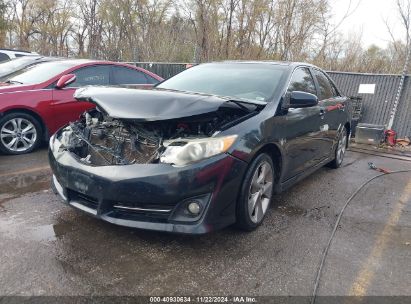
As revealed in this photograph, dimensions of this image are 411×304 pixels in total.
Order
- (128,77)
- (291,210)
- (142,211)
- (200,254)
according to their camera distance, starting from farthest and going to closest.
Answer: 1. (128,77)
2. (291,210)
3. (200,254)
4. (142,211)

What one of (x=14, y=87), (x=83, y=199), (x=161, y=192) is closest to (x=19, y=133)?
(x=14, y=87)

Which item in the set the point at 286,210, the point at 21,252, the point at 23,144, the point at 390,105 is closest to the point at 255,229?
the point at 286,210

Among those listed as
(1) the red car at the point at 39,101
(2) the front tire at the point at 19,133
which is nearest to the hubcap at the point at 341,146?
(1) the red car at the point at 39,101

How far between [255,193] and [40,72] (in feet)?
14.5

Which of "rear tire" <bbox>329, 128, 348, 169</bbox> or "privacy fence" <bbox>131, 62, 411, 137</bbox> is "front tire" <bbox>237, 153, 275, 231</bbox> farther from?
"privacy fence" <bbox>131, 62, 411, 137</bbox>

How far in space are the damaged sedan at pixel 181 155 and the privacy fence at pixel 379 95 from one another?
6.13m

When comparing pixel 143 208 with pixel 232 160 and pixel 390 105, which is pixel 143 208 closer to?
pixel 232 160

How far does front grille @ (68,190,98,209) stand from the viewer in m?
2.69

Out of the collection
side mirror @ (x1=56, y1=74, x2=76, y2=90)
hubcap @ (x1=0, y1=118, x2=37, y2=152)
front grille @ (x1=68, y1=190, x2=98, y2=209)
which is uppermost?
side mirror @ (x1=56, y1=74, x2=76, y2=90)

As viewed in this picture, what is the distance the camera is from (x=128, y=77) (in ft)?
20.9

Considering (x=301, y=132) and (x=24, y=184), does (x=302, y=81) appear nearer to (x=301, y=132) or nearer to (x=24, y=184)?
(x=301, y=132)

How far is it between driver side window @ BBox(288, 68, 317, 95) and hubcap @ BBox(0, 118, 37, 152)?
3839 mm

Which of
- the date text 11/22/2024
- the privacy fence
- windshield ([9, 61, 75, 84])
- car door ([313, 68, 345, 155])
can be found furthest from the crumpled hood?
the privacy fence

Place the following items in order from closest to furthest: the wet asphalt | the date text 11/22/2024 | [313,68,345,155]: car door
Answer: the date text 11/22/2024 < the wet asphalt < [313,68,345,155]: car door
